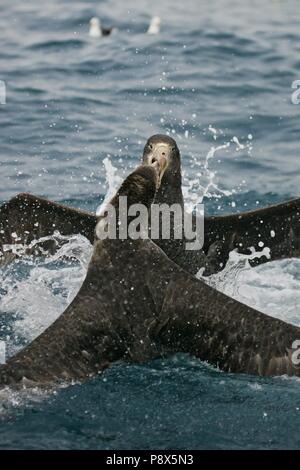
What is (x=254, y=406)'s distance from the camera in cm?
894

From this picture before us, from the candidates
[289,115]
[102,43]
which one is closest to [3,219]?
[289,115]

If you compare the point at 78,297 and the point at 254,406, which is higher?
the point at 78,297

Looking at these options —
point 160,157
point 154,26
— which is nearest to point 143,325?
point 160,157

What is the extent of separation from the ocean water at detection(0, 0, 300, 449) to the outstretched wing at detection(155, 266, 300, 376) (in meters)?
0.25

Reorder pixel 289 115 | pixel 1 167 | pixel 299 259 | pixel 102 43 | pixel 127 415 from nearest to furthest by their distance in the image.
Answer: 1. pixel 127 415
2. pixel 299 259
3. pixel 1 167
4. pixel 289 115
5. pixel 102 43

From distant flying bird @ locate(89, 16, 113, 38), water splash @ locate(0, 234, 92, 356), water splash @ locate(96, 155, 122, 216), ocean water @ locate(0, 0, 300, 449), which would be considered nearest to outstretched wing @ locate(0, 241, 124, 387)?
ocean water @ locate(0, 0, 300, 449)

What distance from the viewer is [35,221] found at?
1148 cm

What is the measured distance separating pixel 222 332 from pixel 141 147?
23.7 ft

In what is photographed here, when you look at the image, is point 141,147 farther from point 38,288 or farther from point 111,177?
point 38,288

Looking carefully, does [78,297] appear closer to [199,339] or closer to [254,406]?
[199,339]

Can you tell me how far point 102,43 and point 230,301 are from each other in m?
11.9

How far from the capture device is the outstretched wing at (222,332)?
8680 millimetres

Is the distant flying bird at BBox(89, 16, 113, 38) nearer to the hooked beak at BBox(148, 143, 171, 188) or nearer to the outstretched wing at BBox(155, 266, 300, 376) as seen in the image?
the hooked beak at BBox(148, 143, 171, 188)

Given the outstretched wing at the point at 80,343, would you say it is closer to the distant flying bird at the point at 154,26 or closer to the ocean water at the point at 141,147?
the ocean water at the point at 141,147
